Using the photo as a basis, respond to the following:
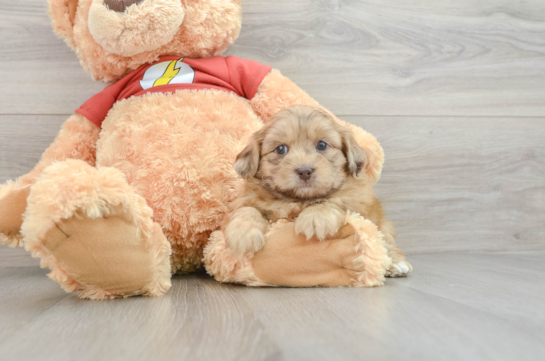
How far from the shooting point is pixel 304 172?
1.24 metres

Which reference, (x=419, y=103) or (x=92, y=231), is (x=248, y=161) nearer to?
(x=92, y=231)

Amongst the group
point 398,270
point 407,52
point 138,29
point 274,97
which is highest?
point 138,29

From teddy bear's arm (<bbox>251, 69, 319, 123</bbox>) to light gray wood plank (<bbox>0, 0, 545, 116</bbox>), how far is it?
1.28 feet

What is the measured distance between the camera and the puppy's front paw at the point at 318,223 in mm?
1183

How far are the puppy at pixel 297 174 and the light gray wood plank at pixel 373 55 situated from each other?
66 cm

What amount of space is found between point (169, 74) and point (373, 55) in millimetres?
1028

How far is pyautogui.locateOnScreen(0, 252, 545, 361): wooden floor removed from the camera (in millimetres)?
736

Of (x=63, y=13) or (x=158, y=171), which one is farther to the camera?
(x=63, y=13)

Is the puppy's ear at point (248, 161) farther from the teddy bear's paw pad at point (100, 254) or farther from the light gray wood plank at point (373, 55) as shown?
the light gray wood plank at point (373, 55)

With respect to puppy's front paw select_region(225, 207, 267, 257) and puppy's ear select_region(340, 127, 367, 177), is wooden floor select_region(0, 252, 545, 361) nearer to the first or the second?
puppy's front paw select_region(225, 207, 267, 257)

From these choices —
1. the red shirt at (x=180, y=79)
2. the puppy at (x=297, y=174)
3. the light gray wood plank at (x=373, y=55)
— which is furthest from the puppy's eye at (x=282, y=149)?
the light gray wood plank at (x=373, y=55)

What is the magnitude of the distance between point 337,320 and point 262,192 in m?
0.58

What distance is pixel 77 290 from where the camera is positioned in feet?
Result: 3.92

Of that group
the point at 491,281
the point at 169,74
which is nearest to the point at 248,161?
the point at 169,74
